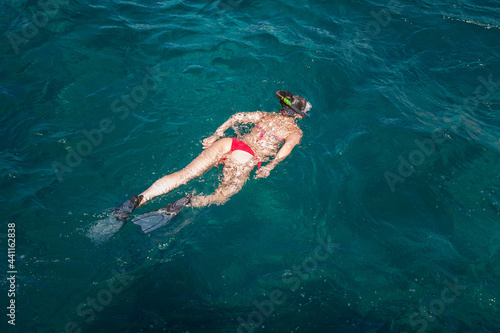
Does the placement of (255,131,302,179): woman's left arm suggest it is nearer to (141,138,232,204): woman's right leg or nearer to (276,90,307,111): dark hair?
(276,90,307,111): dark hair

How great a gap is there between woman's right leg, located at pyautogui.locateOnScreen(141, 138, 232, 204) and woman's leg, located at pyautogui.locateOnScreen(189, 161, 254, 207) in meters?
0.36

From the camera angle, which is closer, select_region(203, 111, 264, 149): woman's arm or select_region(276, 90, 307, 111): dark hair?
select_region(276, 90, 307, 111): dark hair

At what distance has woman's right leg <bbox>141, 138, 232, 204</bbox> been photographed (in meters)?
6.91

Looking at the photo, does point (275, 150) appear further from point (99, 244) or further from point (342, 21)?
point (342, 21)

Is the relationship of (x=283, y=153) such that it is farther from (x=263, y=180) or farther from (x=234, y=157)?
(x=234, y=157)

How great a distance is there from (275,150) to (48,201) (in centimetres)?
532

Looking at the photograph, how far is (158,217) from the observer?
6531 mm

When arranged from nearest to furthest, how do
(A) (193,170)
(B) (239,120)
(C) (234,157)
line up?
(A) (193,170) < (C) (234,157) < (B) (239,120)

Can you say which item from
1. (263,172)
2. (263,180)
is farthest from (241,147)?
(263,180)

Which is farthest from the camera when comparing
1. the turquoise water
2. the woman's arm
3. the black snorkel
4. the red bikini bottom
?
the woman's arm

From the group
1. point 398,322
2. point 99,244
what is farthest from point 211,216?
point 398,322

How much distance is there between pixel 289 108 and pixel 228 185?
8.44ft

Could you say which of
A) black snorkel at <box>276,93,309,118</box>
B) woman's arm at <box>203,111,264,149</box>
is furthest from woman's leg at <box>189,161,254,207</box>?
black snorkel at <box>276,93,309,118</box>

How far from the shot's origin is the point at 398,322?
590 cm
